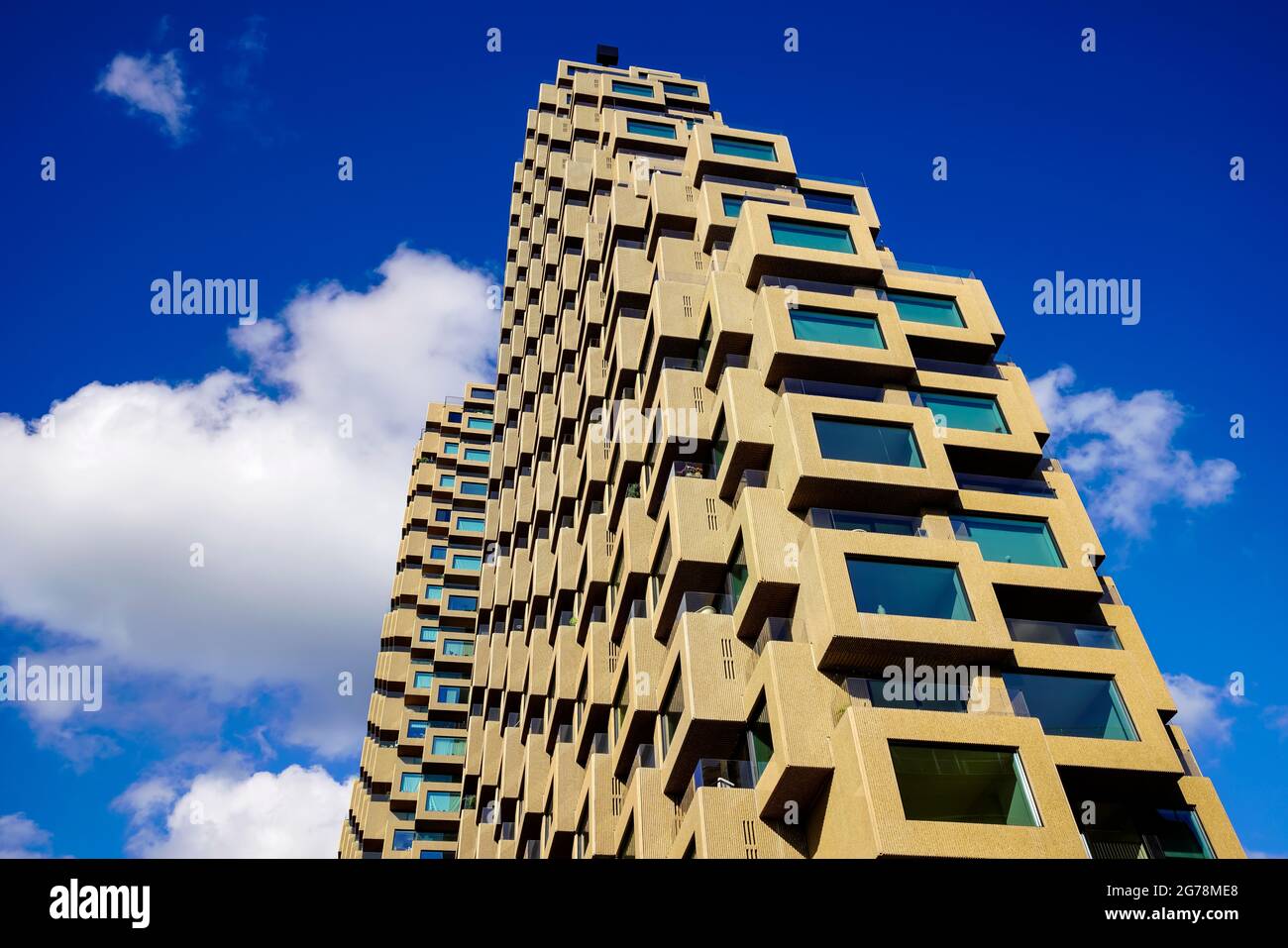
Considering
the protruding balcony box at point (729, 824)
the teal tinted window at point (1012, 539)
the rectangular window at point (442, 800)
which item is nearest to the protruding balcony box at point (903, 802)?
the protruding balcony box at point (729, 824)

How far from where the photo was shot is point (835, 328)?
30.0 metres

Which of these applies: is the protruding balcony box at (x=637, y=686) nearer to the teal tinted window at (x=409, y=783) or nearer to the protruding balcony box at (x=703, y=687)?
the protruding balcony box at (x=703, y=687)

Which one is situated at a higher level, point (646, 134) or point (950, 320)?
point (646, 134)

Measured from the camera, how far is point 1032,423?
3034 cm

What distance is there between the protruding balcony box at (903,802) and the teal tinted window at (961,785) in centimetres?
11

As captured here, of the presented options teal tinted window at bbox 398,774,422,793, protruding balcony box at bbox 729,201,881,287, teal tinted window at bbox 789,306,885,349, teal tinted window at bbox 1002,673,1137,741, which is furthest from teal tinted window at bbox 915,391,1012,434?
teal tinted window at bbox 398,774,422,793

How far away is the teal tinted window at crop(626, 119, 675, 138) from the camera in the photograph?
5156 cm

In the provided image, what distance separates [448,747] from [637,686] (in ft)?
134

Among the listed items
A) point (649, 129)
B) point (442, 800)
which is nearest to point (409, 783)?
point (442, 800)

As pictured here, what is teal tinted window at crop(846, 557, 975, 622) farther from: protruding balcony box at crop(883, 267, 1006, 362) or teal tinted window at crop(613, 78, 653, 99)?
teal tinted window at crop(613, 78, 653, 99)

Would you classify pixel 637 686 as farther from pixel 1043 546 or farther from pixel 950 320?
pixel 950 320

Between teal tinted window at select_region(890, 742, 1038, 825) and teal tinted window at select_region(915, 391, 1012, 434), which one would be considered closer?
teal tinted window at select_region(890, 742, 1038, 825)

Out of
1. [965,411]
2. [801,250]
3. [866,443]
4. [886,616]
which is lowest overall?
[886,616]

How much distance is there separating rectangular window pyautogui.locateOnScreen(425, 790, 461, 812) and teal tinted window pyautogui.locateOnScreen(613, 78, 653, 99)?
4585cm
